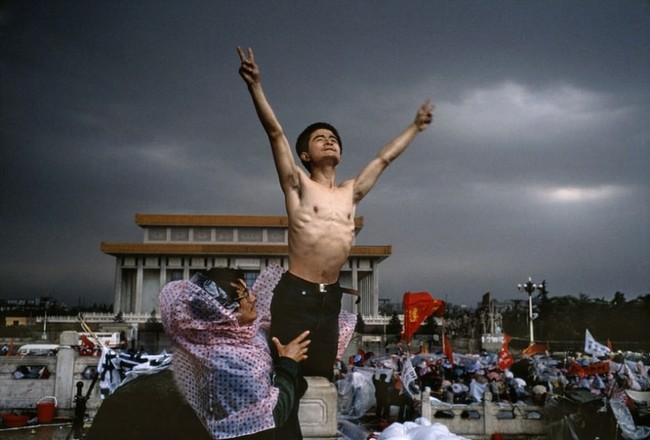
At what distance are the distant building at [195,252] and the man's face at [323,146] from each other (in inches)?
1478

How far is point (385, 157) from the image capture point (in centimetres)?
300

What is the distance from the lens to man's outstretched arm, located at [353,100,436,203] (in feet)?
9.83

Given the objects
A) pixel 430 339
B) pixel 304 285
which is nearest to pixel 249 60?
pixel 304 285

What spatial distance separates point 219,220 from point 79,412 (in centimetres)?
3602

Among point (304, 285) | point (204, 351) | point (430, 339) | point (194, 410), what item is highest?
point (304, 285)

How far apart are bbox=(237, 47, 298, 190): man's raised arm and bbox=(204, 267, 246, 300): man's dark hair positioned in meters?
0.68

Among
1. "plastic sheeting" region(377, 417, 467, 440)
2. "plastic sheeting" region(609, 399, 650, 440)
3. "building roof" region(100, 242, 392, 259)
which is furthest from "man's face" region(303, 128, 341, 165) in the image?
"building roof" region(100, 242, 392, 259)

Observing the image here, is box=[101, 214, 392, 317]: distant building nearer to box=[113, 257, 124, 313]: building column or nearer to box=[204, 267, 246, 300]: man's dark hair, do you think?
box=[113, 257, 124, 313]: building column

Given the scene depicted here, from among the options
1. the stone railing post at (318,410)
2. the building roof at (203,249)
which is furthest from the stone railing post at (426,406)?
the building roof at (203,249)

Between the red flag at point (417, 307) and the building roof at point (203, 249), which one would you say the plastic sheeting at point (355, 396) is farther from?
the building roof at point (203, 249)

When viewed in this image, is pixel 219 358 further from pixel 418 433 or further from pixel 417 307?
pixel 417 307

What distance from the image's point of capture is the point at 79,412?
6406 mm

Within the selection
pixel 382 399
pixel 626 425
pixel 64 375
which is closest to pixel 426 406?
pixel 382 399

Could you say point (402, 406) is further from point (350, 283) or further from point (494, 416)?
point (350, 283)
